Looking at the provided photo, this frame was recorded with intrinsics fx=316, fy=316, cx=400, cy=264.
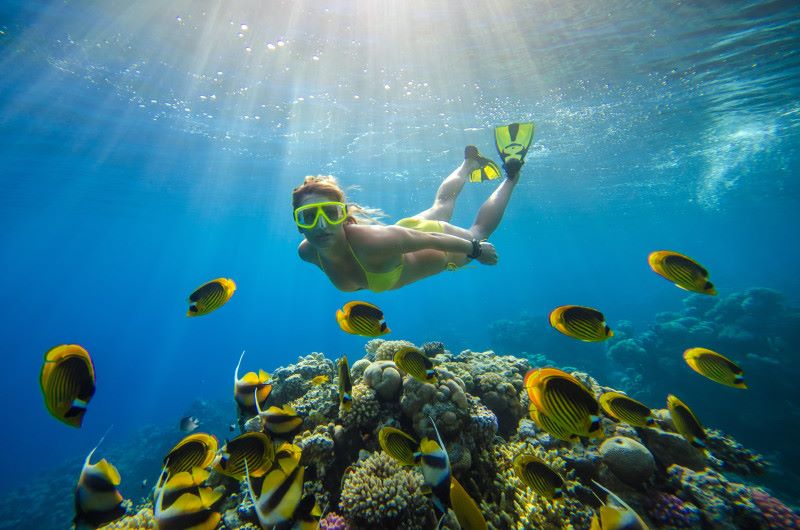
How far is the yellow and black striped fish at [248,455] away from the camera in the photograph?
275 centimetres

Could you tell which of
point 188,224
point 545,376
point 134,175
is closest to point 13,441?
point 188,224

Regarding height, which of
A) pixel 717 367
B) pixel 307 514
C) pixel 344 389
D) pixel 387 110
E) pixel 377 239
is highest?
pixel 387 110

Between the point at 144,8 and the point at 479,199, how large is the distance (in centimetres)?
2918

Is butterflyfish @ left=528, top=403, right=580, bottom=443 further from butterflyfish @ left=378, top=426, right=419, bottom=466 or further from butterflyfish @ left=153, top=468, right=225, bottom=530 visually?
butterflyfish @ left=153, top=468, right=225, bottom=530

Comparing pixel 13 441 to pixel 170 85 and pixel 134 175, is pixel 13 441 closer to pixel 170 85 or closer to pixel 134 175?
pixel 134 175

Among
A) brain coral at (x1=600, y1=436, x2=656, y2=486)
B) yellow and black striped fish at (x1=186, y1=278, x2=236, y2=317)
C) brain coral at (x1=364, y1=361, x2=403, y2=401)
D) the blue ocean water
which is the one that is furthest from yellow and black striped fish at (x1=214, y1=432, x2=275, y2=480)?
the blue ocean water

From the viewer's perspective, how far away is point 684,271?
114 inches

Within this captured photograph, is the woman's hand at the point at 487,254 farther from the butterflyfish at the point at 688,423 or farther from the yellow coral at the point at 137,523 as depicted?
the yellow coral at the point at 137,523

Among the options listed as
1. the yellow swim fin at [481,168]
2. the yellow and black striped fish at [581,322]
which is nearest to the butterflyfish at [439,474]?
the yellow and black striped fish at [581,322]

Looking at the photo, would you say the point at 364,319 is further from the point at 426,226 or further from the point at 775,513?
the point at 775,513

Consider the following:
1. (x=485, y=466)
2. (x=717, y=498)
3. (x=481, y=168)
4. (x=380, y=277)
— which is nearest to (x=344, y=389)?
(x=380, y=277)

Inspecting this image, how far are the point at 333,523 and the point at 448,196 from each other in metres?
5.99

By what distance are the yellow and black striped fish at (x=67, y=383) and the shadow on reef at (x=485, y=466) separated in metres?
1.52

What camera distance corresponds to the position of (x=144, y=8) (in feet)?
35.2
